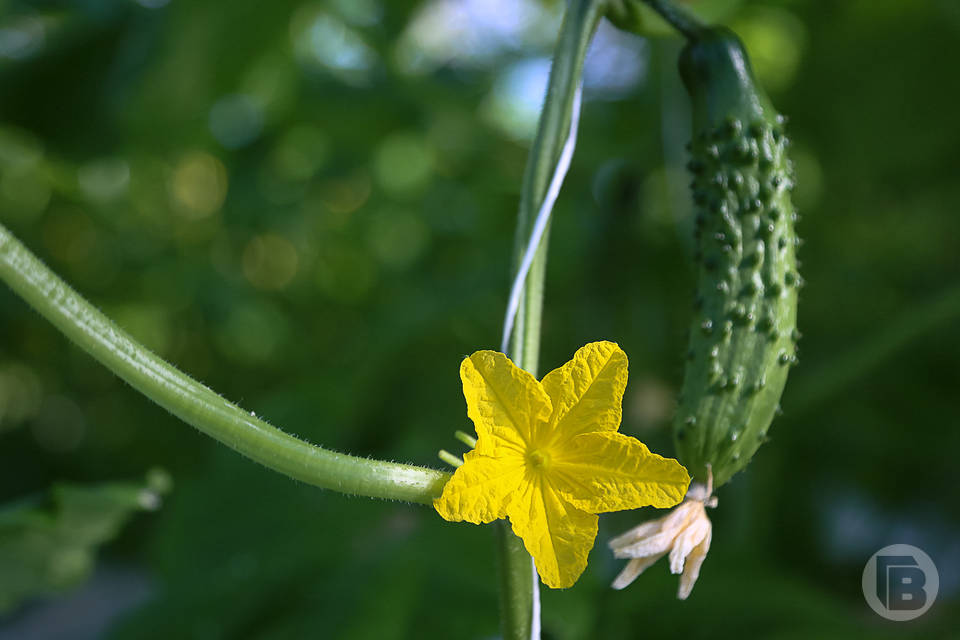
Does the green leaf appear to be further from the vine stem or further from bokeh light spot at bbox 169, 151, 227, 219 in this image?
bokeh light spot at bbox 169, 151, 227, 219

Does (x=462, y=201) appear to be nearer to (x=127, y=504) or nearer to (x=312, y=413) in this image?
(x=312, y=413)

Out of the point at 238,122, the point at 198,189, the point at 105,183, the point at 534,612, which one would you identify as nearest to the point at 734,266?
the point at 534,612

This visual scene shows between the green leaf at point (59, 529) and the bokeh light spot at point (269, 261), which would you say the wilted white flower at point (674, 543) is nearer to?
the green leaf at point (59, 529)

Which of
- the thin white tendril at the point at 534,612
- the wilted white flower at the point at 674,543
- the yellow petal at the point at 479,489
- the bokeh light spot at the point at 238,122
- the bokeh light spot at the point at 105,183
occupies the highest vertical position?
the yellow petal at the point at 479,489

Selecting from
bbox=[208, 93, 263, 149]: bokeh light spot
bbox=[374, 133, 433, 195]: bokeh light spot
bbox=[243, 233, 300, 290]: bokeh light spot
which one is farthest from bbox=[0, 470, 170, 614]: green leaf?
bbox=[243, 233, 300, 290]: bokeh light spot

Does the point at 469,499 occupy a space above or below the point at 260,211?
above

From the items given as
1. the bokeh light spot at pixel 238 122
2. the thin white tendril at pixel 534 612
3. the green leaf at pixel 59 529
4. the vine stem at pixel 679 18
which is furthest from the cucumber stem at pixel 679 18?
the bokeh light spot at pixel 238 122

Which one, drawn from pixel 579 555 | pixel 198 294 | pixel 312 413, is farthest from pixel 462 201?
pixel 579 555
